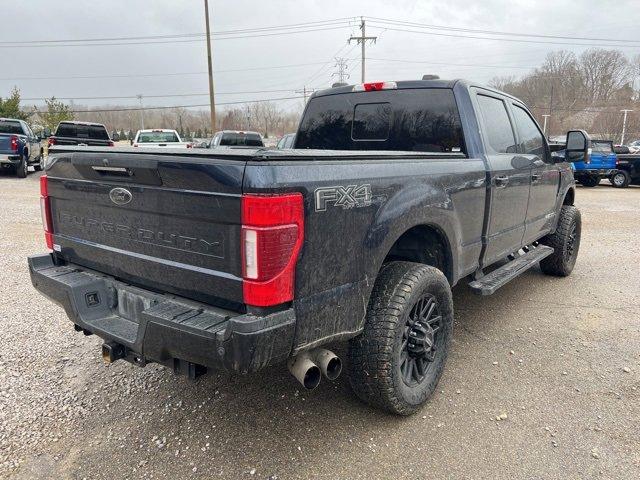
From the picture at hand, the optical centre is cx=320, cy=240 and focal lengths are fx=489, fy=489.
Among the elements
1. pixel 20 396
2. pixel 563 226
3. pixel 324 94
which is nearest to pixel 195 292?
pixel 20 396

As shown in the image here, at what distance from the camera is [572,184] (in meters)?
5.79

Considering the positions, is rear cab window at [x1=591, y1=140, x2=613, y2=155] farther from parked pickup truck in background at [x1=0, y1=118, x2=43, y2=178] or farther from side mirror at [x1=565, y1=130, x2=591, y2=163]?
parked pickup truck in background at [x1=0, y1=118, x2=43, y2=178]

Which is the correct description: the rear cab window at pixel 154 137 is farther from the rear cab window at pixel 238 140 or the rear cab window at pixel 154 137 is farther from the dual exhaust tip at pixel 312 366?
the dual exhaust tip at pixel 312 366

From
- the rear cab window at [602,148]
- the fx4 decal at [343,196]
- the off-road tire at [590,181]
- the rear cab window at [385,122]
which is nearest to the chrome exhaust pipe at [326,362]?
the fx4 decal at [343,196]

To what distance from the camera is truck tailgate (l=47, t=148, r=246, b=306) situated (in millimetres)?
2051

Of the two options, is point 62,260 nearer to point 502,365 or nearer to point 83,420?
point 83,420

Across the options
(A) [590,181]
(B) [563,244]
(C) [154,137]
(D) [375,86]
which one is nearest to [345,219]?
(D) [375,86]

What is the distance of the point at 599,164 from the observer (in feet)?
59.1

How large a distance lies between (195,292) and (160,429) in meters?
1.04

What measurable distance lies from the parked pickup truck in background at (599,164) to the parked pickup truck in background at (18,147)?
19.2 meters

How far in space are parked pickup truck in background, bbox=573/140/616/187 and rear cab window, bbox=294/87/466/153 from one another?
16491 mm

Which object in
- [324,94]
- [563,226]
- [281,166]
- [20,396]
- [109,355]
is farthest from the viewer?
[563,226]

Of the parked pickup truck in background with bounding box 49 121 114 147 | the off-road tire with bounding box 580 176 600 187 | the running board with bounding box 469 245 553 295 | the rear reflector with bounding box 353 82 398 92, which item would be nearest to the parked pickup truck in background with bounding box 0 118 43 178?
the parked pickup truck in background with bounding box 49 121 114 147

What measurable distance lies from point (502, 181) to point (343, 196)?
6.51 feet
